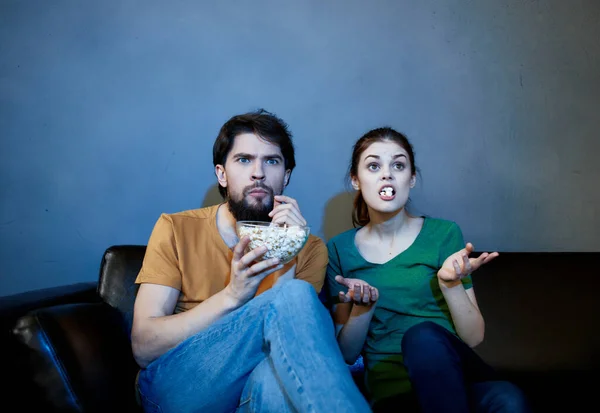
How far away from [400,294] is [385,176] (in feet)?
1.23

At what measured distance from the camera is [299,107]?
6.37 ft

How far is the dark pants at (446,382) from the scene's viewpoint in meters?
0.96

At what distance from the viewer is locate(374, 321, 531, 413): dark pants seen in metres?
0.96

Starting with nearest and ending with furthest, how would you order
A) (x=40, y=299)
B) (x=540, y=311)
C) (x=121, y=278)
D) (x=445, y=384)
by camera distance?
(x=445, y=384) → (x=40, y=299) → (x=121, y=278) → (x=540, y=311)

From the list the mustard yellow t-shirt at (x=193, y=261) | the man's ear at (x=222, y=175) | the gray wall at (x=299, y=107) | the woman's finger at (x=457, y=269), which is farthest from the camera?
the gray wall at (x=299, y=107)

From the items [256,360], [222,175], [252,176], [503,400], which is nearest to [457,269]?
[503,400]

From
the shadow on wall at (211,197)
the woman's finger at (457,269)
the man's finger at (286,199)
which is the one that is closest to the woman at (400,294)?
the woman's finger at (457,269)

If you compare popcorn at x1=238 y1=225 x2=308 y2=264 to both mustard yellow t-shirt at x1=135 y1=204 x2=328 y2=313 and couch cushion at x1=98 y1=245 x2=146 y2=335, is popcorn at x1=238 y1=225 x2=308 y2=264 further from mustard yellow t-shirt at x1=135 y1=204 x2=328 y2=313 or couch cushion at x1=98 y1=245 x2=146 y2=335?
couch cushion at x1=98 y1=245 x2=146 y2=335

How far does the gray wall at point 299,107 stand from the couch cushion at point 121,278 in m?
0.33

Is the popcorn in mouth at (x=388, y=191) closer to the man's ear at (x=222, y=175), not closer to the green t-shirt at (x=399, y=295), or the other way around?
the green t-shirt at (x=399, y=295)

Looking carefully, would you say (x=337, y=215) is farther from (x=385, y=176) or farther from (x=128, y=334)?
(x=128, y=334)

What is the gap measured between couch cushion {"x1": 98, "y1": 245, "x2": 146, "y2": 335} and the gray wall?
1.08 feet

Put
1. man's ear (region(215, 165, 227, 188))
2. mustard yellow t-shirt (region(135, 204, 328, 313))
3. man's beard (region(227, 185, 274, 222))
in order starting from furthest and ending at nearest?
man's ear (region(215, 165, 227, 188))
man's beard (region(227, 185, 274, 222))
mustard yellow t-shirt (region(135, 204, 328, 313))

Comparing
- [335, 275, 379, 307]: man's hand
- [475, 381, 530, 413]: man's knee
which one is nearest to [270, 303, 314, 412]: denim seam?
[335, 275, 379, 307]: man's hand
